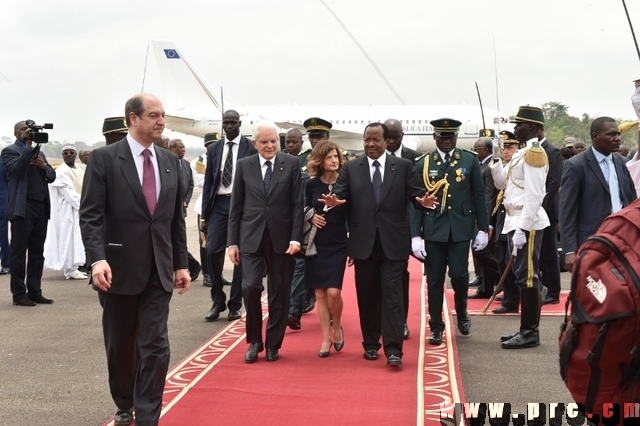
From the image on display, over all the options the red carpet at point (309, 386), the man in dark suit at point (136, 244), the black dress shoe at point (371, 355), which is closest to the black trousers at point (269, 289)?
the red carpet at point (309, 386)

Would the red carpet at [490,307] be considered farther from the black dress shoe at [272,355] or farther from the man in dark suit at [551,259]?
the black dress shoe at [272,355]

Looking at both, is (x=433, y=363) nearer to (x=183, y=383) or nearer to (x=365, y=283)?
(x=365, y=283)

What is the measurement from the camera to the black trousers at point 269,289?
24.1ft

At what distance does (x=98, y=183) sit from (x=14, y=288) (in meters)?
5.36

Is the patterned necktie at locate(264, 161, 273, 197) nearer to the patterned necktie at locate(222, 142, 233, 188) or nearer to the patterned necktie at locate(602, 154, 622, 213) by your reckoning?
the patterned necktie at locate(222, 142, 233, 188)

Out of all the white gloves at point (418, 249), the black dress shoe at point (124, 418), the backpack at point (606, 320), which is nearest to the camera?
the backpack at point (606, 320)

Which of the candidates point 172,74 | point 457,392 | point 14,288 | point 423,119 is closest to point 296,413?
point 457,392

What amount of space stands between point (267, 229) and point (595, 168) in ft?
8.01

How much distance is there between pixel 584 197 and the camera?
21.7ft

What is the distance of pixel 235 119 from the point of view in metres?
→ 9.14

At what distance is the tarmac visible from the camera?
19.4 ft

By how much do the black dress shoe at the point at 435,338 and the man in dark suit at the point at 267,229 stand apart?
1.29 metres

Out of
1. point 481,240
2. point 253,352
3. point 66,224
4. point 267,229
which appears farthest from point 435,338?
point 66,224

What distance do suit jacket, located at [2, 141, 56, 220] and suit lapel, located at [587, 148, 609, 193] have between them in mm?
5850
